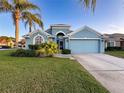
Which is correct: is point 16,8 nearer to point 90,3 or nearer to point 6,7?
point 6,7


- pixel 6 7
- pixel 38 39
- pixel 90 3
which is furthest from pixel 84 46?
pixel 90 3

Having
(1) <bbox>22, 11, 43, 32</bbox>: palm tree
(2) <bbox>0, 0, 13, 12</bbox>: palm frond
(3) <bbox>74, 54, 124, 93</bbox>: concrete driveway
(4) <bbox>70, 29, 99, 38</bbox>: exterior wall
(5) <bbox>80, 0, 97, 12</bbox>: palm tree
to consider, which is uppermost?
(2) <bbox>0, 0, 13, 12</bbox>: palm frond

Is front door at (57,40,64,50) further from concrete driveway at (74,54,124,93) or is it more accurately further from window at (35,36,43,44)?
concrete driveway at (74,54,124,93)

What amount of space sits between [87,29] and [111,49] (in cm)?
1132

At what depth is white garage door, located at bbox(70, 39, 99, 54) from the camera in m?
27.6

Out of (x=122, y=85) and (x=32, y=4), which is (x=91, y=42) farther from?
(x=122, y=85)

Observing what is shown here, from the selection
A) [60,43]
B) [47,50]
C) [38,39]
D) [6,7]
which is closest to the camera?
[47,50]

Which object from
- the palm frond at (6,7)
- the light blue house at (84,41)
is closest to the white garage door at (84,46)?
the light blue house at (84,41)

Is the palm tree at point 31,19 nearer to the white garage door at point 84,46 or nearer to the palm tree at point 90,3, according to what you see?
the white garage door at point 84,46

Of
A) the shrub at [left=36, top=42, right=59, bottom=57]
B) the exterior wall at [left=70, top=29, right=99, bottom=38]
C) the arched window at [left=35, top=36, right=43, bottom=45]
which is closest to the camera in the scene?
the shrub at [left=36, top=42, right=59, bottom=57]

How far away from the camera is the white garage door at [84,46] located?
27.6 metres

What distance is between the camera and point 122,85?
6.69m

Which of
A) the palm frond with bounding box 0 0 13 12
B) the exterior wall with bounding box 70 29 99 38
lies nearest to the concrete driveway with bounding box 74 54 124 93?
the exterior wall with bounding box 70 29 99 38

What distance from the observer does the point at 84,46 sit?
1089 inches
